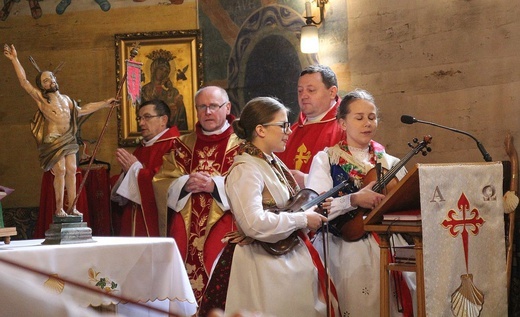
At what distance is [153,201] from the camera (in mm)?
7117

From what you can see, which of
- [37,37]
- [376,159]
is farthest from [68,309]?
[37,37]

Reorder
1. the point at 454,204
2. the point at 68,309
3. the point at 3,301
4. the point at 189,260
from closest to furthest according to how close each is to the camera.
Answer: the point at 68,309, the point at 3,301, the point at 454,204, the point at 189,260

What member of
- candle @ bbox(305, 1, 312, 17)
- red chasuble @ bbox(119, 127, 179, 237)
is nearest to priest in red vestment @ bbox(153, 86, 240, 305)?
red chasuble @ bbox(119, 127, 179, 237)

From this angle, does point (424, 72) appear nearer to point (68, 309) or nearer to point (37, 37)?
point (37, 37)

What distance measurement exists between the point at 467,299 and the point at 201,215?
8.80 feet

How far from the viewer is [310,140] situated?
21.6 ft

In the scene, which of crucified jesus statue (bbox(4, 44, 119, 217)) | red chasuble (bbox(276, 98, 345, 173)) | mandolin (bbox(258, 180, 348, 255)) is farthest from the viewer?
red chasuble (bbox(276, 98, 345, 173))

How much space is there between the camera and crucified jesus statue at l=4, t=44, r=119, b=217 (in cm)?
499

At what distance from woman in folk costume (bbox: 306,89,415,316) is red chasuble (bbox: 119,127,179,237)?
2.01 meters

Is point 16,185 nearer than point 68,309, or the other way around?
point 68,309

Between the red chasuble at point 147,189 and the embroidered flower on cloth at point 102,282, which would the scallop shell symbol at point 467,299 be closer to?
the embroidered flower on cloth at point 102,282

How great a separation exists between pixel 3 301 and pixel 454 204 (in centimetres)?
283

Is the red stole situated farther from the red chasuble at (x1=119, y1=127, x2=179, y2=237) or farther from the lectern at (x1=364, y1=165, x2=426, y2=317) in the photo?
the lectern at (x1=364, y1=165, x2=426, y2=317)

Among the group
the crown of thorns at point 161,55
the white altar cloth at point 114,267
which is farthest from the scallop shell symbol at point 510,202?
the crown of thorns at point 161,55
